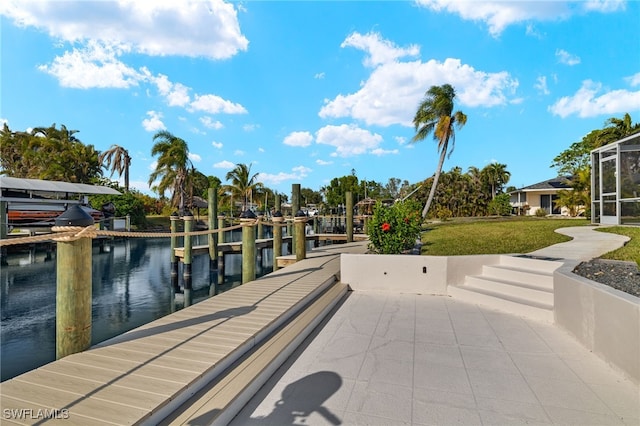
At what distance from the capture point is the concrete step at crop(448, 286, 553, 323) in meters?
4.20

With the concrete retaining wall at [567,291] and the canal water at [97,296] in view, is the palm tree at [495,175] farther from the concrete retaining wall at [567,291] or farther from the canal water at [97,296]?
the concrete retaining wall at [567,291]

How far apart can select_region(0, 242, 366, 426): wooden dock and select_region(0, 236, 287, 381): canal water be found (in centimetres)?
381

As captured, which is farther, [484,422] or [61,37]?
[61,37]

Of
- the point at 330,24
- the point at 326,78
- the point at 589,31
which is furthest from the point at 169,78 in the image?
the point at 589,31

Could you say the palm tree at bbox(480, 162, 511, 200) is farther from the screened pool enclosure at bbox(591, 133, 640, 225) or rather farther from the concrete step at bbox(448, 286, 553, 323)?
the concrete step at bbox(448, 286, 553, 323)

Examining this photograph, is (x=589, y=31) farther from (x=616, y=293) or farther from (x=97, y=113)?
(x=97, y=113)

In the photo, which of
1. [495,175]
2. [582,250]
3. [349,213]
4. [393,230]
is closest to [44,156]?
[349,213]

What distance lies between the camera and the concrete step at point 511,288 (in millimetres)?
4465

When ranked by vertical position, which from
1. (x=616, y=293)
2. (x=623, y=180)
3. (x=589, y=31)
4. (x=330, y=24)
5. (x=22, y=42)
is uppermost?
(x=330, y=24)

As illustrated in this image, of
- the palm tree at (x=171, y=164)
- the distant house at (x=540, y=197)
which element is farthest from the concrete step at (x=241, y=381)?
the distant house at (x=540, y=197)

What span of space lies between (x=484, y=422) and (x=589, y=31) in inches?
513

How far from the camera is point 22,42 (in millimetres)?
8492

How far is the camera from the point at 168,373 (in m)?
2.26

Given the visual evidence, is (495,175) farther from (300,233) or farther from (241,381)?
(241,381)
